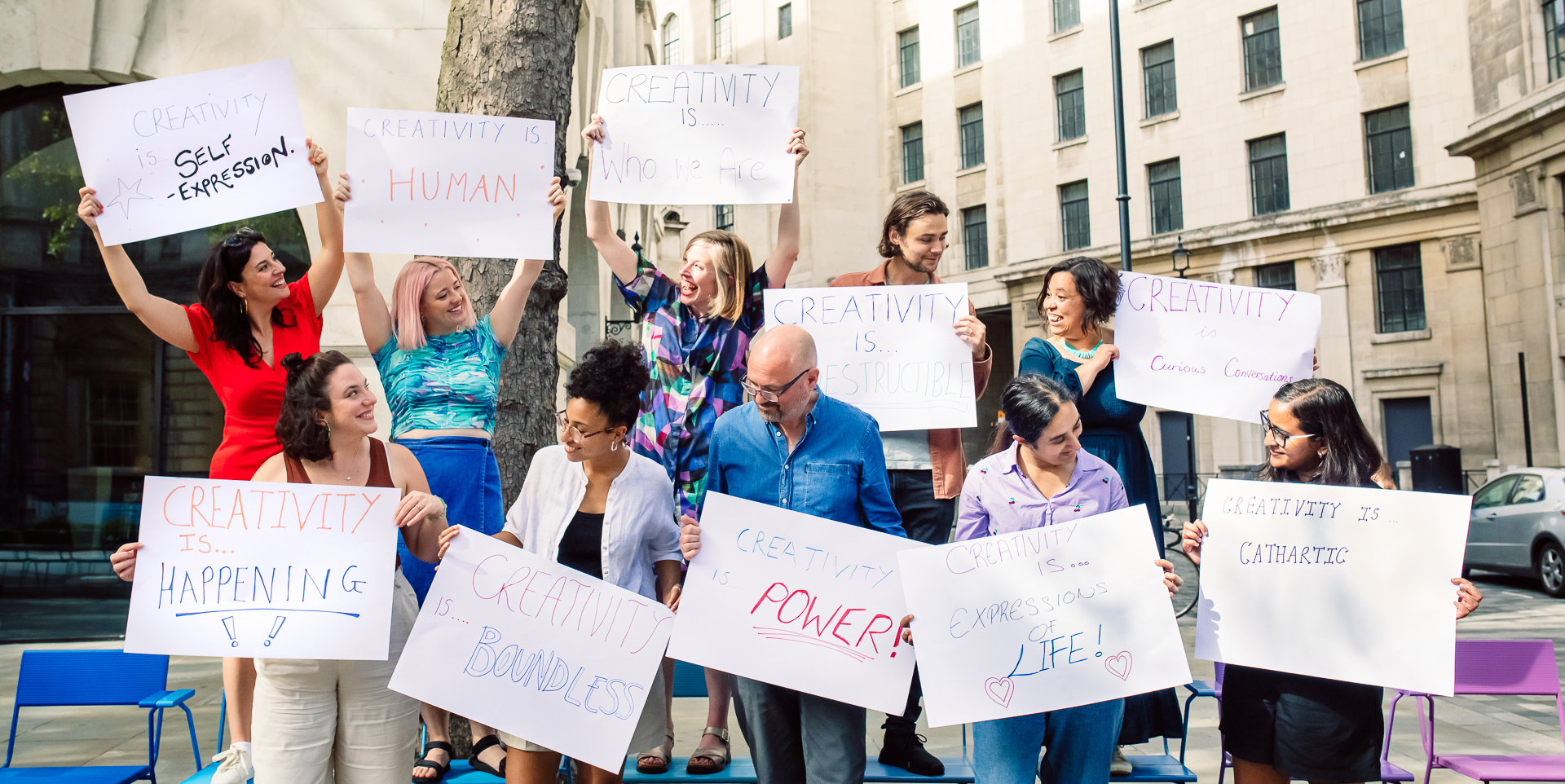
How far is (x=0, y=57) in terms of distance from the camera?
795 centimetres

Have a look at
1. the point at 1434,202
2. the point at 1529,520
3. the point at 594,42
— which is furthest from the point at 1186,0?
the point at 594,42

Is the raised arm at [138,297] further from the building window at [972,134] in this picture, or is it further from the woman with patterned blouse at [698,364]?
the building window at [972,134]

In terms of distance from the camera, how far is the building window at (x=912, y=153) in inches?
1435

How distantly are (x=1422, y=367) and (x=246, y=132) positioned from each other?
27.5 meters

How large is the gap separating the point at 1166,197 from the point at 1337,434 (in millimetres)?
28716

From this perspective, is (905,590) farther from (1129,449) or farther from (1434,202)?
(1434,202)

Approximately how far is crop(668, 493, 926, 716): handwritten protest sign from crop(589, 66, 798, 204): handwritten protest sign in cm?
157

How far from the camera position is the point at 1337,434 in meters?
3.19

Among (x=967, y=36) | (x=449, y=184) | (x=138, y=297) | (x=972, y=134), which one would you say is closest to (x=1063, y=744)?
(x=449, y=184)

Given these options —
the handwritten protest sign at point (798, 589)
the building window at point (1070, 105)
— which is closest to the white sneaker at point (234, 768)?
the handwritten protest sign at point (798, 589)

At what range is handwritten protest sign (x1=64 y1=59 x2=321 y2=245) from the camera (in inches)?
145

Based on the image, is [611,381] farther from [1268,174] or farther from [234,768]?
[1268,174]

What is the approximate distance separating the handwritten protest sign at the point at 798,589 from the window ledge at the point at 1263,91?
28.5 meters

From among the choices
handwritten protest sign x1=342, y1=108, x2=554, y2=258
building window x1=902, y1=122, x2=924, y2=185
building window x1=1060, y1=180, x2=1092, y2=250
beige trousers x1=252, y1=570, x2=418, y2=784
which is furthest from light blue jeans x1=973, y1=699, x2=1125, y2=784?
building window x1=902, y1=122, x2=924, y2=185
